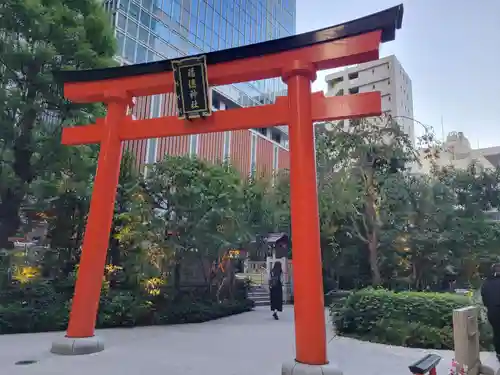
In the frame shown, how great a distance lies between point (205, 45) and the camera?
92.2 ft

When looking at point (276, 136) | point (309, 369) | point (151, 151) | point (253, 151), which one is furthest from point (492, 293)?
point (276, 136)

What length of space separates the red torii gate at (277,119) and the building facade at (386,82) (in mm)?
35620

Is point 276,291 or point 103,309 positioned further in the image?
point 276,291

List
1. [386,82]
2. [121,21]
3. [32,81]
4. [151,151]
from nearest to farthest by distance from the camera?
[32,81] → [121,21] → [151,151] → [386,82]

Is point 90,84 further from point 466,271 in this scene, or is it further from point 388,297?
point 466,271

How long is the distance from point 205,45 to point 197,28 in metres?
1.34

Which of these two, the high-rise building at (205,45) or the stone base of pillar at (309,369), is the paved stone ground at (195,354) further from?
the high-rise building at (205,45)

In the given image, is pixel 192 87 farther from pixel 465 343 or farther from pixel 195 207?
pixel 465 343

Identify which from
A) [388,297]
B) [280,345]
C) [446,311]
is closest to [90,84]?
[280,345]

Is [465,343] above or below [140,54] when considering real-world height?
below

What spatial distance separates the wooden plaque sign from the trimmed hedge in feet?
18.5

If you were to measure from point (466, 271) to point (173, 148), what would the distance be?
57.2 feet

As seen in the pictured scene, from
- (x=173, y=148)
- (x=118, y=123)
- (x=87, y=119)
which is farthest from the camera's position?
A: (x=173, y=148)

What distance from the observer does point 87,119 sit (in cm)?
960
